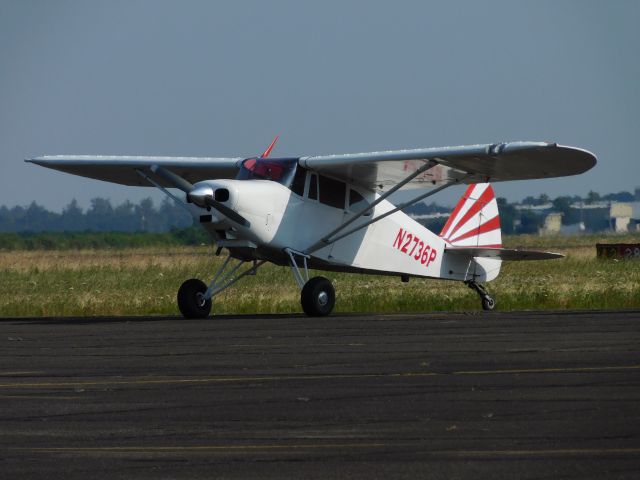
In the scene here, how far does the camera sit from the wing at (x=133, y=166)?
2217 cm

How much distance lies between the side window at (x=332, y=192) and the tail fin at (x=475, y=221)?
312 centimetres

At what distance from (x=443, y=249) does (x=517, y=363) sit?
38.9ft

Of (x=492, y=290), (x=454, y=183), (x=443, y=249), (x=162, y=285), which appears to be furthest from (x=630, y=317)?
(x=162, y=285)

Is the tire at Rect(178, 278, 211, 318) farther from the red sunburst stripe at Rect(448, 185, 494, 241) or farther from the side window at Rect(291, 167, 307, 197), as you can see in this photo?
the red sunburst stripe at Rect(448, 185, 494, 241)

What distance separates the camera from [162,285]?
29.9 meters

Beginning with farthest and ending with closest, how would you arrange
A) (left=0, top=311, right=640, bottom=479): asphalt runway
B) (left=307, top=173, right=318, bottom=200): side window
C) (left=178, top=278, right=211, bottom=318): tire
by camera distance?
1. (left=307, top=173, right=318, bottom=200): side window
2. (left=178, top=278, right=211, bottom=318): tire
3. (left=0, top=311, right=640, bottom=479): asphalt runway

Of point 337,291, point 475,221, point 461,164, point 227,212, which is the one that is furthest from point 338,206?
point 337,291

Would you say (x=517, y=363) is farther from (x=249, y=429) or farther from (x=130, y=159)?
(x=130, y=159)

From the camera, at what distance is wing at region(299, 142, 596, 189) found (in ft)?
60.3

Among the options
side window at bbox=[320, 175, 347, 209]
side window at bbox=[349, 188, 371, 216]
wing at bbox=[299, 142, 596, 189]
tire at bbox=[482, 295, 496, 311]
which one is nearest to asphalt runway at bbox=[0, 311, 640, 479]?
wing at bbox=[299, 142, 596, 189]

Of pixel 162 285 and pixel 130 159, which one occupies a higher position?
pixel 130 159

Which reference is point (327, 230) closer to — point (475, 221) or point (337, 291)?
point (475, 221)

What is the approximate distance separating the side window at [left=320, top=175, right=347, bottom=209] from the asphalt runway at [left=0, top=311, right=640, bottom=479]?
553 centimetres

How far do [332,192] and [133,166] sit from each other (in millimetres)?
3667
